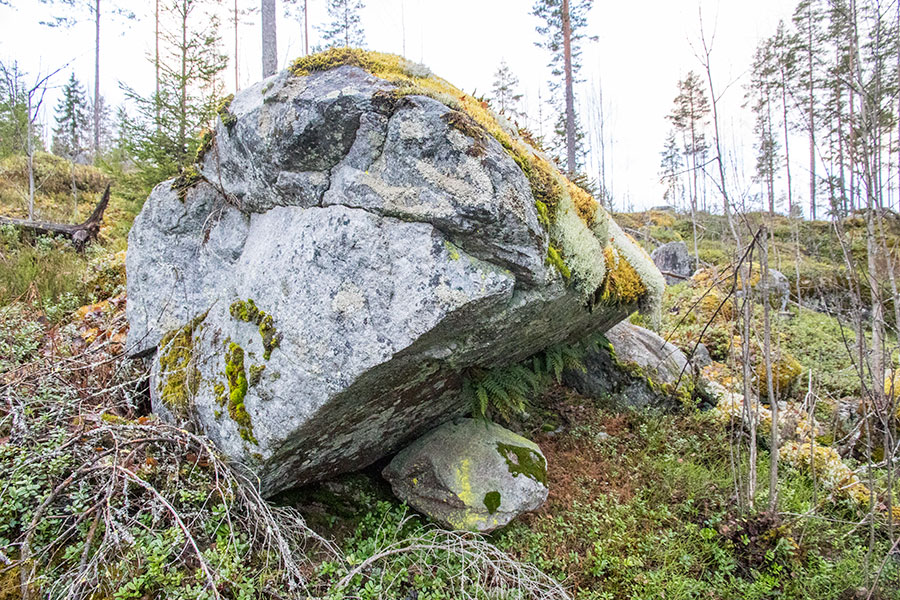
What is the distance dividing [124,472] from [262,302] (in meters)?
1.20

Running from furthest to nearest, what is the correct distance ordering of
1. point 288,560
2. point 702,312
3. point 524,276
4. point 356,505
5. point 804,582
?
point 702,312
point 356,505
point 804,582
point 524,276
point 288,560

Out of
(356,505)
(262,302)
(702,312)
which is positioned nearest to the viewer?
(262,302)

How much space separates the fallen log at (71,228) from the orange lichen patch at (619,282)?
7.36 m

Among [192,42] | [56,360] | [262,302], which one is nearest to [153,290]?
[56,360]

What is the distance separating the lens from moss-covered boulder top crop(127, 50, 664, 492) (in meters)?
2.42

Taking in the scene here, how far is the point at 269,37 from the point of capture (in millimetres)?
11039

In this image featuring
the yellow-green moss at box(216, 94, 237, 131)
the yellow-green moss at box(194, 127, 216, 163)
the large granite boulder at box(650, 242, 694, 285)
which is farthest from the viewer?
the large granite boulder at box(650, 242, 694, 285)

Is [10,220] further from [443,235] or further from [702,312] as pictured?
[702,312]

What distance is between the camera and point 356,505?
3301 millimetres

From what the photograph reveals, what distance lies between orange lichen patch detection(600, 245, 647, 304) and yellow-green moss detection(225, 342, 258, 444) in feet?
8.58

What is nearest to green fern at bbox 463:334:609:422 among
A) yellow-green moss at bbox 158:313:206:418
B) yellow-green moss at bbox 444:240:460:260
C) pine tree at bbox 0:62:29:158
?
yellow-green moss at bbox 444:240:460:260

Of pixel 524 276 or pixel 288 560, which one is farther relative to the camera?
pixel 524 276

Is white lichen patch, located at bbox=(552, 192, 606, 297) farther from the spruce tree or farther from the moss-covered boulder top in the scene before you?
the spruce tree

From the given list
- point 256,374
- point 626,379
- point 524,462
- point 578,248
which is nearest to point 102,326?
point 256,374
